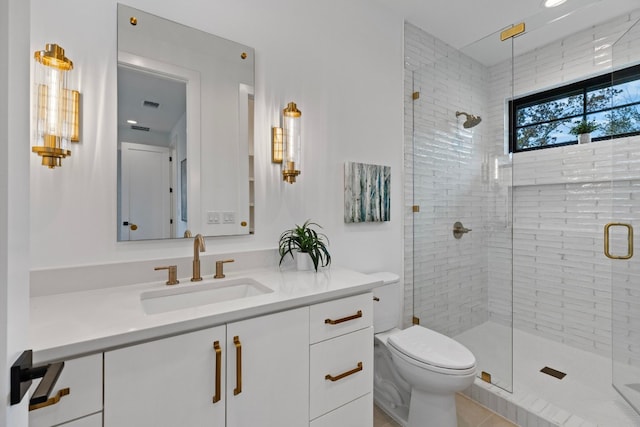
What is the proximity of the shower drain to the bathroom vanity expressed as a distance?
65.6 inches

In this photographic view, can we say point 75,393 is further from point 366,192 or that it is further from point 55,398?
point 366,192

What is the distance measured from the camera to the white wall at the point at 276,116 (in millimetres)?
1248

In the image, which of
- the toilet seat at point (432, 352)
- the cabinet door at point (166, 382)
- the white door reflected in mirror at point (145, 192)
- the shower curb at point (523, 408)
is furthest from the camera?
the shower curb at point (523, 408)

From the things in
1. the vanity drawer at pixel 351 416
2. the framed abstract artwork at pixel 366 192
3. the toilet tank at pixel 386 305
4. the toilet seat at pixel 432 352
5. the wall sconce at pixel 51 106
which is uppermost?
the wall sconce at pixel 51 106

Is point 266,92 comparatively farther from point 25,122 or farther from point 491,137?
point 491,137

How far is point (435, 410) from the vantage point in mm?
1636

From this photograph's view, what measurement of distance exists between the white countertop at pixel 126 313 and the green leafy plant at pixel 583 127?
2329mm

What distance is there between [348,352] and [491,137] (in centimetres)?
191

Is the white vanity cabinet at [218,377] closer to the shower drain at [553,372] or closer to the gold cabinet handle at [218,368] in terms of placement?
the gold cabinet handle at [218,368]

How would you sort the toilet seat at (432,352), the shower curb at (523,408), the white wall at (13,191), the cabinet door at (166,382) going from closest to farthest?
the white wall at (13,191) → the cabinet door at (166,382) → the toilet seat at (432,352) → the shower curb at (523,408)

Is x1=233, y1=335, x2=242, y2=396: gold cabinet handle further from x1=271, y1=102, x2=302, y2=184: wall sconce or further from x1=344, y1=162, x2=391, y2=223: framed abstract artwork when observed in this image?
x1=344, y1=162, x2=391, y2=223: framed abstract artwork

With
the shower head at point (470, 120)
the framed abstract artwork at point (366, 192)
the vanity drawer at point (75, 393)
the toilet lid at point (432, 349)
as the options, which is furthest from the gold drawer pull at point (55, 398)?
the shower head at point (470, 120)

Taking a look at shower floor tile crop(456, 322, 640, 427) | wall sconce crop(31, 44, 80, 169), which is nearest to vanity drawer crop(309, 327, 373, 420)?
shower floor tile crop(456, 322, 640, 427)

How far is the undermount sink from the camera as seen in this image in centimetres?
130
